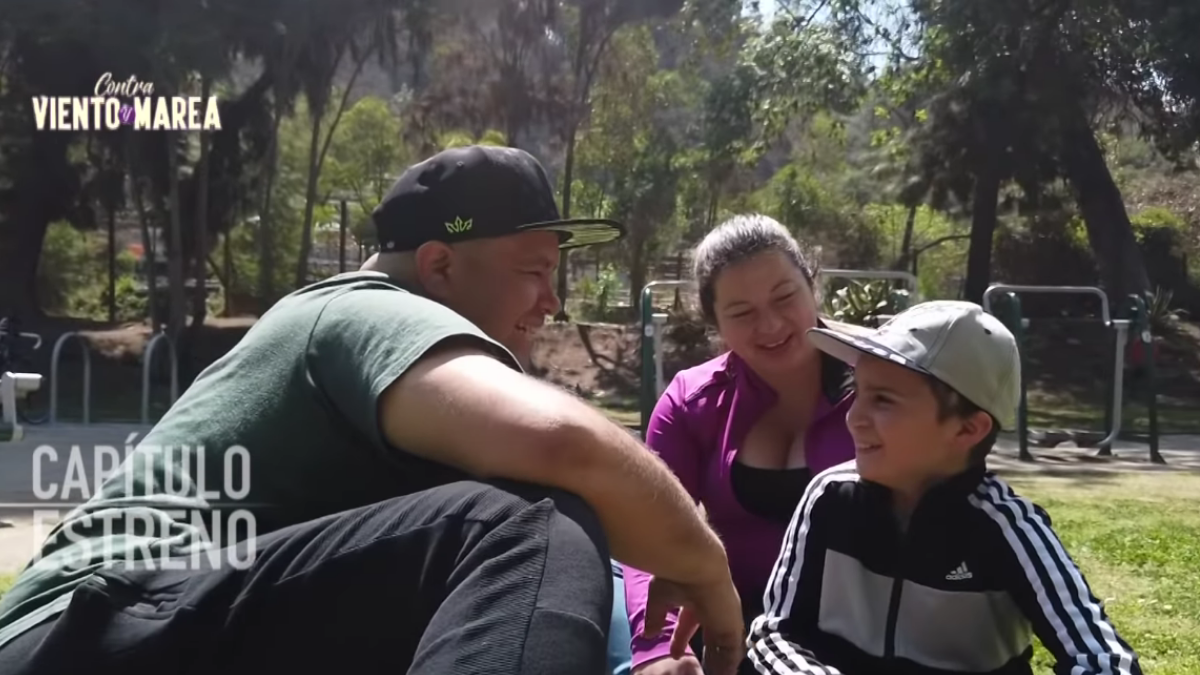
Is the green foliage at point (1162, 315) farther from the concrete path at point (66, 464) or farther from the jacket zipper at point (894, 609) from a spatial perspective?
the jacket zipper at point (894, 609)

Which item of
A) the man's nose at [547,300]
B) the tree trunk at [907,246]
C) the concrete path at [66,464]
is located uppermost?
the tree trunk at [907,246]

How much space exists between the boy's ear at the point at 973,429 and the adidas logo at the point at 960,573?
19 centimetres

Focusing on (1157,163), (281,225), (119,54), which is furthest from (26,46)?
(1157,163)

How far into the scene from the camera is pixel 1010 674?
1.99 m

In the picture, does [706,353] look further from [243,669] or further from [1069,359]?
[243,669]

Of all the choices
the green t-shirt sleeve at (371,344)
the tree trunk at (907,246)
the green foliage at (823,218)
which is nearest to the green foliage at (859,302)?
the green t-shirt sleeve at (371,344)

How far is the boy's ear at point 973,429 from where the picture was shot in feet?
6.56

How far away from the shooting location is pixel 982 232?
20.0 metres

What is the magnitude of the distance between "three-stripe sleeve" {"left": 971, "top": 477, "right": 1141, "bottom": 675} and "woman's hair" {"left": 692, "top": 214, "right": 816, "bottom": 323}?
873mm

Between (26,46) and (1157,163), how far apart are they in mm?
20655

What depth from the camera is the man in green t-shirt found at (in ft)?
4.03

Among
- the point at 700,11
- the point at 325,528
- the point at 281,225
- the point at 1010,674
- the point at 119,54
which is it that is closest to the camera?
the point at 325,528

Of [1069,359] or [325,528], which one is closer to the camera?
[325,528]

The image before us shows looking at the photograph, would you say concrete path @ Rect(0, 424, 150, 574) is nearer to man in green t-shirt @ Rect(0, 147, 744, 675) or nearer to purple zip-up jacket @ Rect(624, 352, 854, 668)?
purple zip-up jacket @ Rect(624, 352, 854, 668)
